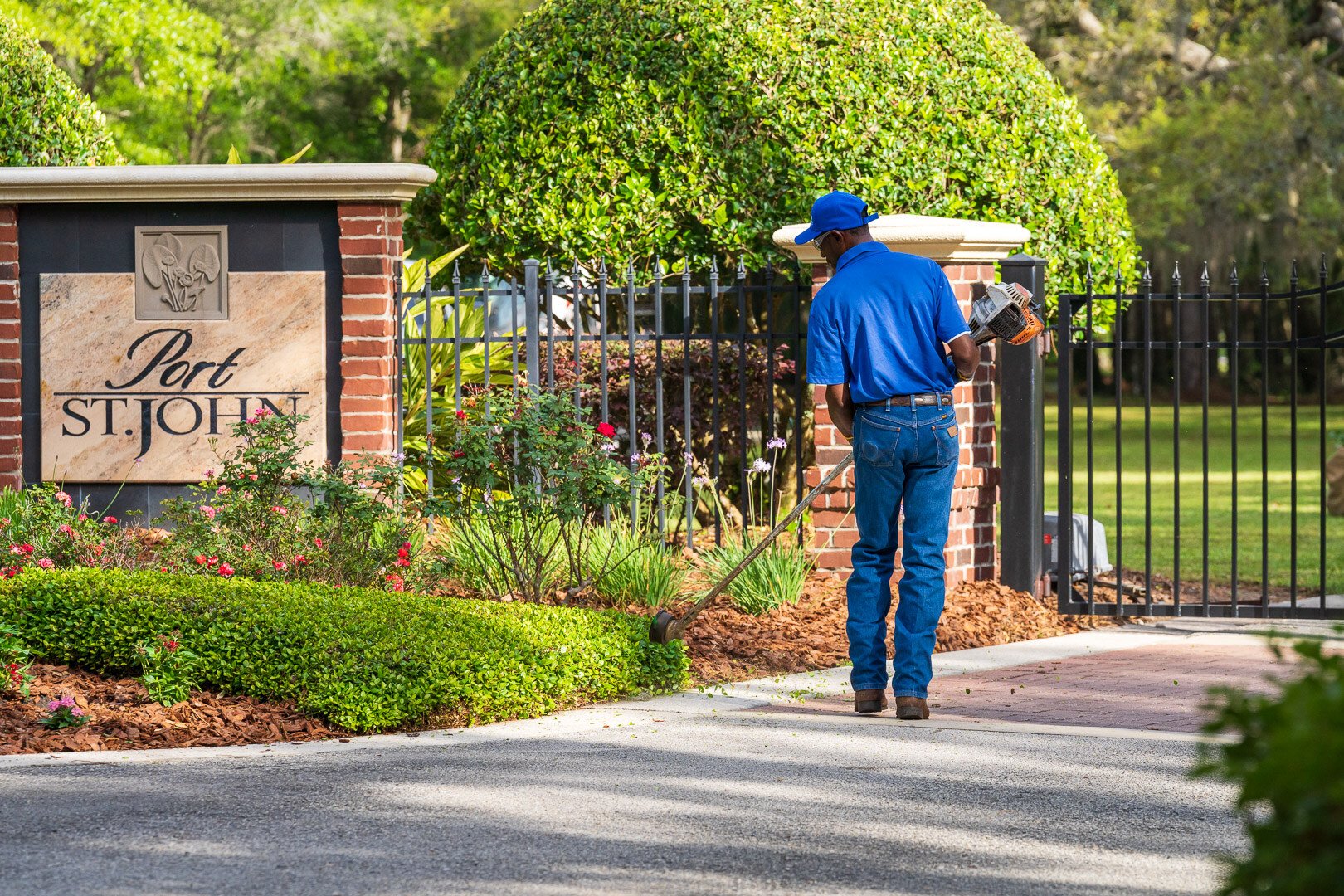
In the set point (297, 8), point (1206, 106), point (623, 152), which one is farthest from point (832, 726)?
point (297, 8)

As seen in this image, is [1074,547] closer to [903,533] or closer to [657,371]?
[657,371]

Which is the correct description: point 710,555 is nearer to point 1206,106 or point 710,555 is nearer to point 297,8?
point 1206,106

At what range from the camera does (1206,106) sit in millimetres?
22438

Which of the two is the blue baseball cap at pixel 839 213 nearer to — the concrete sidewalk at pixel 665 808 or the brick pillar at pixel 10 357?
the concrete sidewalk at pixel 665 808

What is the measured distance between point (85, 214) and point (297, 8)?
1709 cm

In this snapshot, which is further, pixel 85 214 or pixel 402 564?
pixel 85 214

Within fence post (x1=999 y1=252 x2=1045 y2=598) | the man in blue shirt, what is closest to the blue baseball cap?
the man in blue shirt

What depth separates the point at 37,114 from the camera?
10031mm

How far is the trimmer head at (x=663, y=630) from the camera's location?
19.8 feet

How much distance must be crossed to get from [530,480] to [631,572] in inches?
29.3

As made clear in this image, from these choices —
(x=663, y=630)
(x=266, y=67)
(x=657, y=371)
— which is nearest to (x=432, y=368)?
(x=657, y=371)

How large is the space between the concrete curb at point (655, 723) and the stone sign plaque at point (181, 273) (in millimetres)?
3781

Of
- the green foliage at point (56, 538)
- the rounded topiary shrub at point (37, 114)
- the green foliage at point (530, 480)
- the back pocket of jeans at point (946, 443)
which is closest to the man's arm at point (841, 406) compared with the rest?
the back pocket of jeans at point (946, 443)

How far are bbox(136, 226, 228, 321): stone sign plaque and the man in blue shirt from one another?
13.1 ft
